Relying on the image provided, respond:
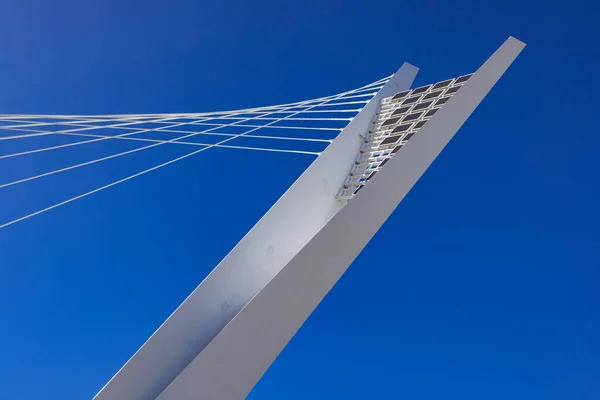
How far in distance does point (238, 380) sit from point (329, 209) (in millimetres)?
3308

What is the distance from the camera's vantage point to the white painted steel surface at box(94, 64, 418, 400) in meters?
4.06

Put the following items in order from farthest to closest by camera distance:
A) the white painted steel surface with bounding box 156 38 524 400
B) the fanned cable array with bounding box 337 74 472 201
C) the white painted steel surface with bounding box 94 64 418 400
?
the fanned cable array with bounding box 337 74 472 201 < the white painted steel surface with bounding box 94 64 418 400 < the white painted steel surface with bounding box 156 38 524 400

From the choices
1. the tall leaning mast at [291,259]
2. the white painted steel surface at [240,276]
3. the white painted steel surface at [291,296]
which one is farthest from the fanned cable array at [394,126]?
the white painted steel surface at [291,296]

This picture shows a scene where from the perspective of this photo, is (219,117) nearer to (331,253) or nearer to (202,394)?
(331,253)

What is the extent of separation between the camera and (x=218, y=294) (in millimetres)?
4883

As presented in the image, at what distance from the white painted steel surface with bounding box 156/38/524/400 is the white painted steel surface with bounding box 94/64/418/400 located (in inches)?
6.9

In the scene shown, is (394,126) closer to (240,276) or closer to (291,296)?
(240,276)

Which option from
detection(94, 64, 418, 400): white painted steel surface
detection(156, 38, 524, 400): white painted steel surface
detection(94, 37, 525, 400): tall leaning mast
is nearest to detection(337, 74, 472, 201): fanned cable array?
detection(94, 37, 525, 400): tall leaning mast

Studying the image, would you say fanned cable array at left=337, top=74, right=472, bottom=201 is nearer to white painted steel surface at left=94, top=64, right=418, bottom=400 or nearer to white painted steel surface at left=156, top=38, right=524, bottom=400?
white painted steel surface at left=94, top=64, right=418, bottom=400

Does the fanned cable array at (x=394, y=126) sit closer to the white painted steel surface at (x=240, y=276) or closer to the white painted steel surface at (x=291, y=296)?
the white painted steel surface at (x=240, y=276)

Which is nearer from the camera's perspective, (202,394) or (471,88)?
(202,394)

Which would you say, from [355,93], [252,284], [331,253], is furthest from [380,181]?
[355,93]

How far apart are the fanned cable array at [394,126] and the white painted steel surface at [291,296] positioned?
5.05 feet

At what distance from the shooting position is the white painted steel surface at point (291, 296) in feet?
10.9
